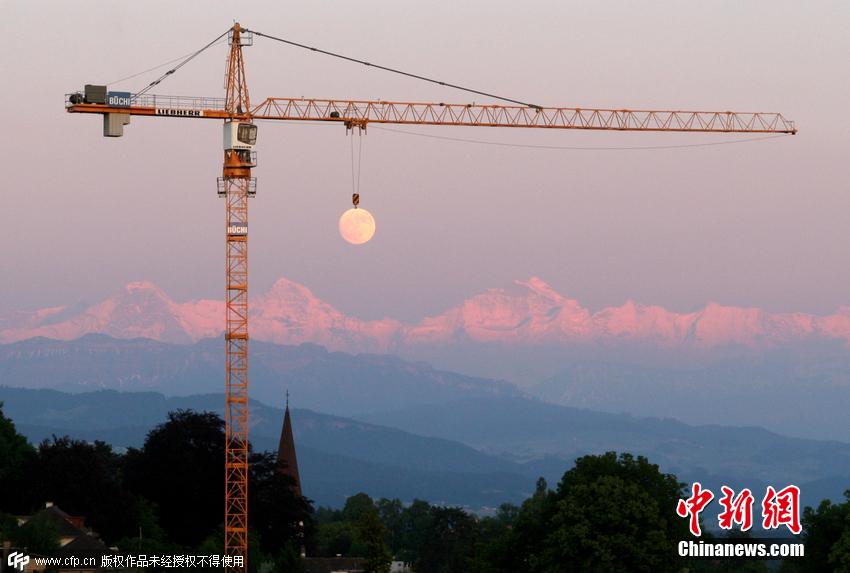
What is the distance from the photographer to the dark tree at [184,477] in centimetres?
14188

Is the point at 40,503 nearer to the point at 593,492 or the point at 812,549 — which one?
the point at 593,492

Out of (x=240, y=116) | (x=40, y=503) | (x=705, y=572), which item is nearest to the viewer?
(x=40, y=503)

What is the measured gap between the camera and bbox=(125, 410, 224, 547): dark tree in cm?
14188

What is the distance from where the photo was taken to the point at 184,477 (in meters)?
144

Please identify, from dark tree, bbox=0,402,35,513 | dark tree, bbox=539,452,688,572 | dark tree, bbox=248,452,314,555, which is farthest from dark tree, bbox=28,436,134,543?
dark tree, bbox=539,452,688,572

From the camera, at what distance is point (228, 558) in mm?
122625

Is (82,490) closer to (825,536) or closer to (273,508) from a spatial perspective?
(273,508)

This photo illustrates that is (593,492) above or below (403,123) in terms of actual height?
below

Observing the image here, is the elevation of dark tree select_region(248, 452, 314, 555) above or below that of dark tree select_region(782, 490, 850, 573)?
above

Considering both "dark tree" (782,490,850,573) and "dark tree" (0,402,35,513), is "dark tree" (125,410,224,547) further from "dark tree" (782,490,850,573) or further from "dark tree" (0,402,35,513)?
"dark tree" (782,490,850,573)

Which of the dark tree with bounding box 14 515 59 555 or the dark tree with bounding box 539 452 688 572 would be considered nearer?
the dark tree with bounding box 14 515 59 555

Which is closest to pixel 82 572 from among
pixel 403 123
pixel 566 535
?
pixel 566 535

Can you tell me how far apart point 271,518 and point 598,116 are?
52.7m

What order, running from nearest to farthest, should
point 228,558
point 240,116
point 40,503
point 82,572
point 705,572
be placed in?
point 82,572, point 228,558, point 40,503, point 240,116, point 705,572
